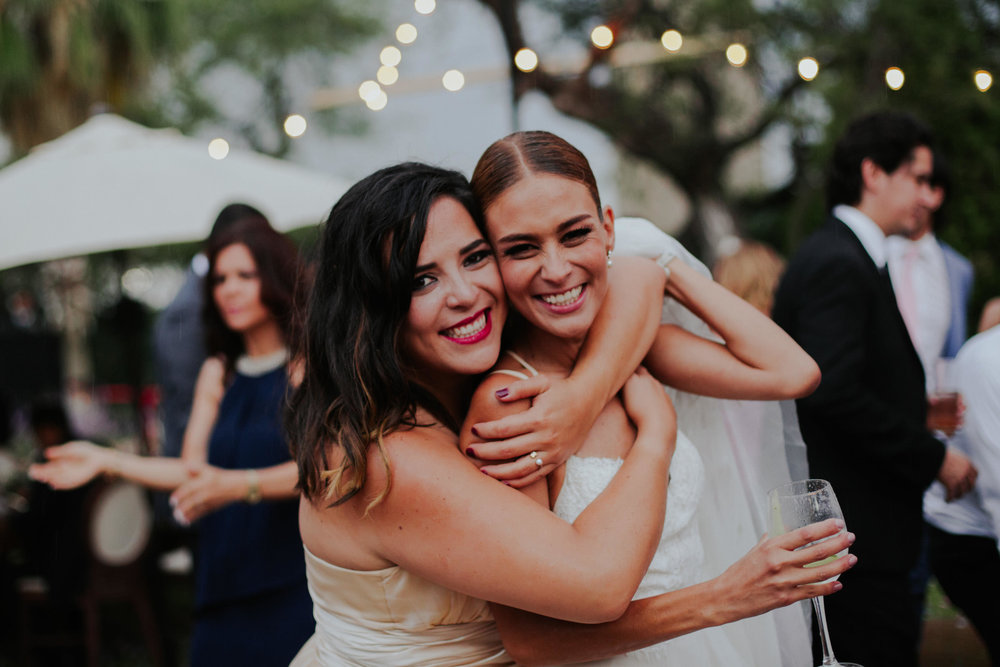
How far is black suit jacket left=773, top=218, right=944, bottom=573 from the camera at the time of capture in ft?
9.76

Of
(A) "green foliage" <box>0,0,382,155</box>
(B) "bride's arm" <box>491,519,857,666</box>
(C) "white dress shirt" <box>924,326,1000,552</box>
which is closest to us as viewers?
(B) "bride's arm" <box>491,519,857,666</box>

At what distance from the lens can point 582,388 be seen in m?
2.07

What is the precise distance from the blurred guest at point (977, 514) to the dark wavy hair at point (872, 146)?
72cm

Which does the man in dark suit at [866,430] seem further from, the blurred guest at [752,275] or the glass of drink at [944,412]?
the blurred guest at [752,275]

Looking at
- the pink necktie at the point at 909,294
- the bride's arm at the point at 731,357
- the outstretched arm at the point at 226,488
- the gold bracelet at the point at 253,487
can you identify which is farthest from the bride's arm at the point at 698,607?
the pink necktie at the point at 909,294

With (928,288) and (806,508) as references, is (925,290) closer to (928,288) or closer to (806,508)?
(928,288)

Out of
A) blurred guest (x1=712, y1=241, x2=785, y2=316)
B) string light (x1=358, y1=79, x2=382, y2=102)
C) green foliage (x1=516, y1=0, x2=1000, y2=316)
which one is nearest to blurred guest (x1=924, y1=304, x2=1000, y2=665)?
blurred guest (x1=712, y1=241, x2=785, y2=316)

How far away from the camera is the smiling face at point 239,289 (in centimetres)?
356

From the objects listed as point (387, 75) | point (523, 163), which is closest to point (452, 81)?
point (387, 75)

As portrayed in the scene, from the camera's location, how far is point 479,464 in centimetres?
195

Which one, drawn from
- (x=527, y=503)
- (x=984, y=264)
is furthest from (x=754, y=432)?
(x=984, y=264)

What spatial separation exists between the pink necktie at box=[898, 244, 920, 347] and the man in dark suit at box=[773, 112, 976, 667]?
1361 mm

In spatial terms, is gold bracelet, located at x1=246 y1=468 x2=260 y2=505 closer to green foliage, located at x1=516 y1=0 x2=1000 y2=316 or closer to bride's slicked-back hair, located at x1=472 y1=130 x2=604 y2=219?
bride's slicked-back hair, located at x1=472 y1=130 x2=604 y2=219

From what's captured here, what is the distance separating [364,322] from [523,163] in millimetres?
502
